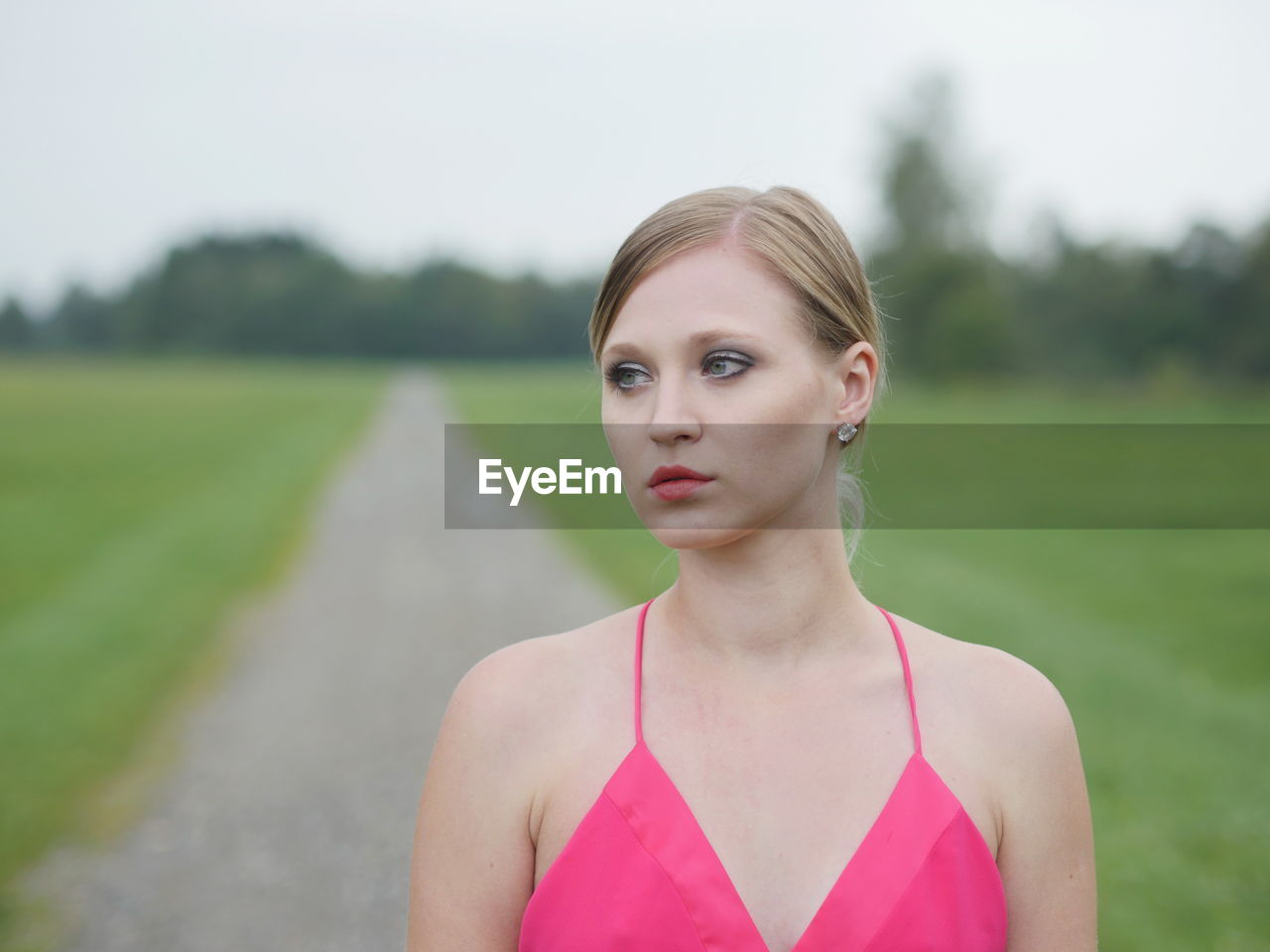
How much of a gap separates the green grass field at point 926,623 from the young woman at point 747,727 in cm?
55

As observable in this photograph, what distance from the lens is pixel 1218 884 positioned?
6.25 metres

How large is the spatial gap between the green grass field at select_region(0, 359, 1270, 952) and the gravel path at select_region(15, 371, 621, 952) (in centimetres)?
47

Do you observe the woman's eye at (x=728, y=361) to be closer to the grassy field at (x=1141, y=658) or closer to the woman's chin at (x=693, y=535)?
the woman's chin at (x=693, y=535)

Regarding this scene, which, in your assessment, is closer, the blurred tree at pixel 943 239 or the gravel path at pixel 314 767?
the gravel path at pixel 314 767

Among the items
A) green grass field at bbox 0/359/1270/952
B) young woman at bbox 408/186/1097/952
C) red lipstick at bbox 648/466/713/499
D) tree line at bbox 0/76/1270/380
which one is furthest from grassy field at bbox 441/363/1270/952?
tree line at bbox 0/76/1270/380

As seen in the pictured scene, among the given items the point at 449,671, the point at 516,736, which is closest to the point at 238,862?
the point at 449,671

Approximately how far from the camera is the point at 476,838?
2102mm

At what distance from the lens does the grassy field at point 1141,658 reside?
6.15 metres

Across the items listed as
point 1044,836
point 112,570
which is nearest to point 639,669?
point 1044,836

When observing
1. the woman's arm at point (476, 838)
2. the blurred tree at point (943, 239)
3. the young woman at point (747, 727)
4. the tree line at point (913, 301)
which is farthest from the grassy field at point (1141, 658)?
the blurred tree at point (943, 239)

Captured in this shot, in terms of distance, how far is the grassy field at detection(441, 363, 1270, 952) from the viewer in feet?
20.2

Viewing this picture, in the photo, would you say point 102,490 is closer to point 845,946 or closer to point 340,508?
point 340,508

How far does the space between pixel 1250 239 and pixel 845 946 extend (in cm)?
7176

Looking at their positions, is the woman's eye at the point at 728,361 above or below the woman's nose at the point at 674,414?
above
